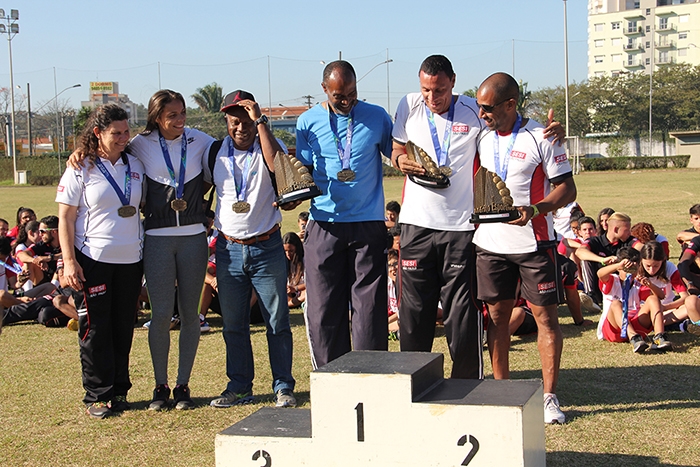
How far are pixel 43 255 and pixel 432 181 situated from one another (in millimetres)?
7317

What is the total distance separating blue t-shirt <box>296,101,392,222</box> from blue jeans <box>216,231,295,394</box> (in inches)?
21.3

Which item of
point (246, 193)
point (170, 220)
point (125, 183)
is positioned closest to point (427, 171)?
point (246, 193)

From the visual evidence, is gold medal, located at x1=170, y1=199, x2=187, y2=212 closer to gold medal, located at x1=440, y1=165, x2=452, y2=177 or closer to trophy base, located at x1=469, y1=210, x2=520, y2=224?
gold medal, located at x1=440, y1=165, x2=452, y2=177

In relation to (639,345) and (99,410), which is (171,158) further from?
(639,345)

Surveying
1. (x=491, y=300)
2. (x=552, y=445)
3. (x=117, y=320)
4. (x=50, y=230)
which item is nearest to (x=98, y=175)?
(x=117, y=320)

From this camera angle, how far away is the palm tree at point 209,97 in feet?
324

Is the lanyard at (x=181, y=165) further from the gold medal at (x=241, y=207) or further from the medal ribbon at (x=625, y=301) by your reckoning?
the medal ribbon at (x=625, y=301)

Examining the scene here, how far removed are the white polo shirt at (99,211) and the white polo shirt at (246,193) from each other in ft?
2.08

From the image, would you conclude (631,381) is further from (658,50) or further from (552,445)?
(658,50)

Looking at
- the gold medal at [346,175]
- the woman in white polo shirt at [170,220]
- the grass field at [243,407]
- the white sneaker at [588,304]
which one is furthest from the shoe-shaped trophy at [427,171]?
the white sneaker at [588,304]

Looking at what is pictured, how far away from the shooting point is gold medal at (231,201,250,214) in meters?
5.55

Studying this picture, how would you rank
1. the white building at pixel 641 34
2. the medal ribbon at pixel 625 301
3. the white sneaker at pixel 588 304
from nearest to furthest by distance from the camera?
the medal ribbon at pixel 625 301, the white sneaker at pixel 588 304, the white building at pixel 641 34

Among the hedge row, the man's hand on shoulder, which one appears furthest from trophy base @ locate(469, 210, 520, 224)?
the hedge row

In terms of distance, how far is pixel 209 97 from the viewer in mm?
99500
